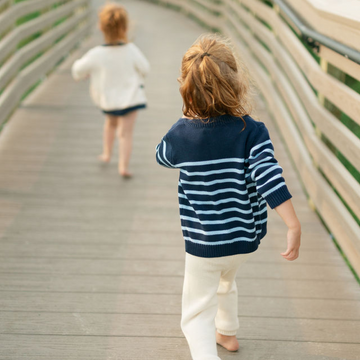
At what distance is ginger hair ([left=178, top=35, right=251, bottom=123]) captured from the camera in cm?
175

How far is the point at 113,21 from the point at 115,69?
1.06 feet

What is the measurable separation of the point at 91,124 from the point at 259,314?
318 centimetres

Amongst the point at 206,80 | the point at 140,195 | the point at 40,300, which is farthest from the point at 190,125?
the point at 140,195

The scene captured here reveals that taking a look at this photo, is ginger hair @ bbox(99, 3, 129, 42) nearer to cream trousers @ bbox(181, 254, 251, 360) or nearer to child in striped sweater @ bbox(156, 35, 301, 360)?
child in striped sweater @ bbox(156, 35, 301, 360)

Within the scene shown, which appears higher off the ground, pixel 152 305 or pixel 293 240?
pixel 293 240

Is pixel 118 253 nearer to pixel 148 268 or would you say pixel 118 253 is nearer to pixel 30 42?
pixel 148 268

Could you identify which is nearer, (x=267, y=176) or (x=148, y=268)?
(x=267, y=176)

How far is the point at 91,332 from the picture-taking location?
7.69 feet

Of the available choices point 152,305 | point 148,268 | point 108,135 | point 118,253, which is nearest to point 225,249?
point 152,305

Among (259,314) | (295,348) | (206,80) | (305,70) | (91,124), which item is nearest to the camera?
(206,80)

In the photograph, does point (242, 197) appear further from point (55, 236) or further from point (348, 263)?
point (55, 236)

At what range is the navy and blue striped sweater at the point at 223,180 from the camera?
1772mm

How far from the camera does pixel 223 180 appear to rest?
1837mm

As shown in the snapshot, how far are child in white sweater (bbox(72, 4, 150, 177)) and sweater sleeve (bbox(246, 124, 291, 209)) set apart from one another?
224 centimetres
